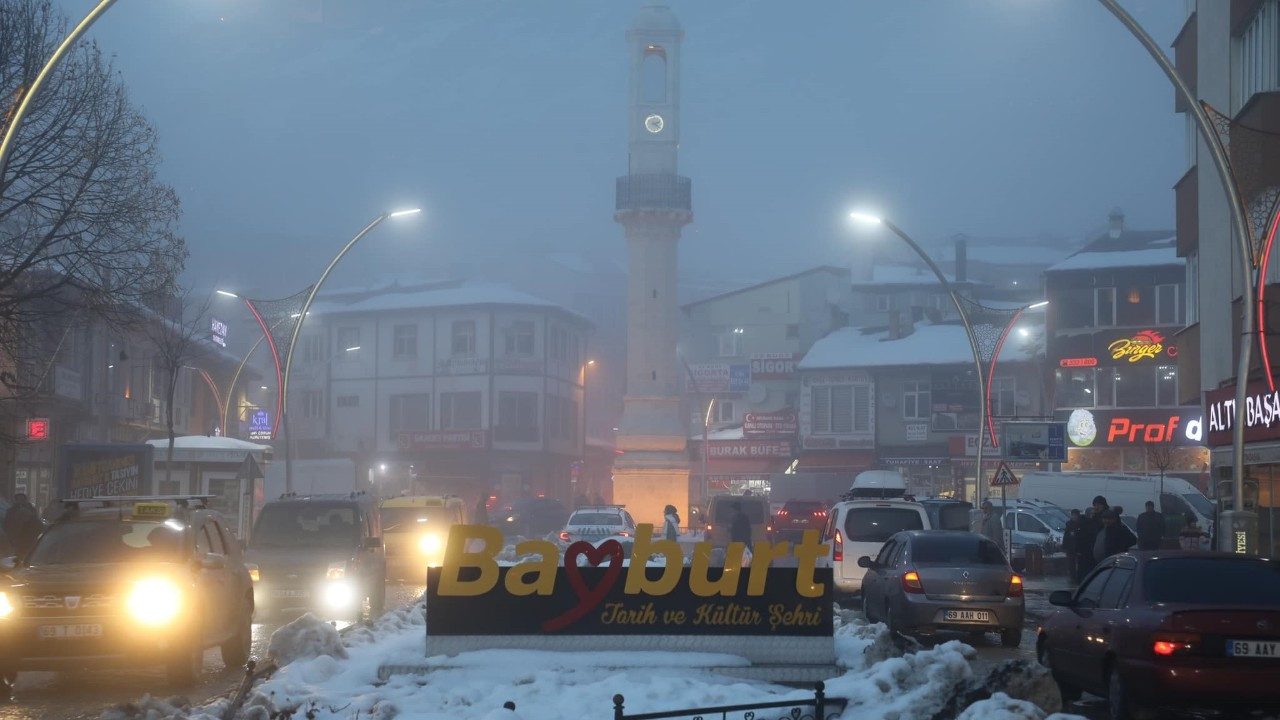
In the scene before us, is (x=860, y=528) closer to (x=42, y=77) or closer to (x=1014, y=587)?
(x=1014, y=587)

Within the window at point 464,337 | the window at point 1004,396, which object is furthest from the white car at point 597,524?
the window at point 464,337

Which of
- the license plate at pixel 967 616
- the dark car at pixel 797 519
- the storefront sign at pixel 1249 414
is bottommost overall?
the dark car at pixel 797 519

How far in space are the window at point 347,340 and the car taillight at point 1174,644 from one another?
258ft

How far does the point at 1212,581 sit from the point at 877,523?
12089mm

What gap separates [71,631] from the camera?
12.9 meters

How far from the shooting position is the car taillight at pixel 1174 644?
10.4 m

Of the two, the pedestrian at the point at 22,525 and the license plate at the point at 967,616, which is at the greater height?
the pedestrian at the point at 22,525

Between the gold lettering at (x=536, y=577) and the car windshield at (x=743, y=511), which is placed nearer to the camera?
the gold lettering at (x=536, y=577)

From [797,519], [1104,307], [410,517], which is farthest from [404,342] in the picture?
[410,517]

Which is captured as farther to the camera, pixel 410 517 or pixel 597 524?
pixel 597 524

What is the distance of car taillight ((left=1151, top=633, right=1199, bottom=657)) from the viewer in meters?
10.4

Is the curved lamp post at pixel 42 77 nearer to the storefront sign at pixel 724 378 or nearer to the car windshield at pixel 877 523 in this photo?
the car windshield at pixel 877 523

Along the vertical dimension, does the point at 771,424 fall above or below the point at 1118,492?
above

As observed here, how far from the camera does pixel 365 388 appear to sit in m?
85.1
